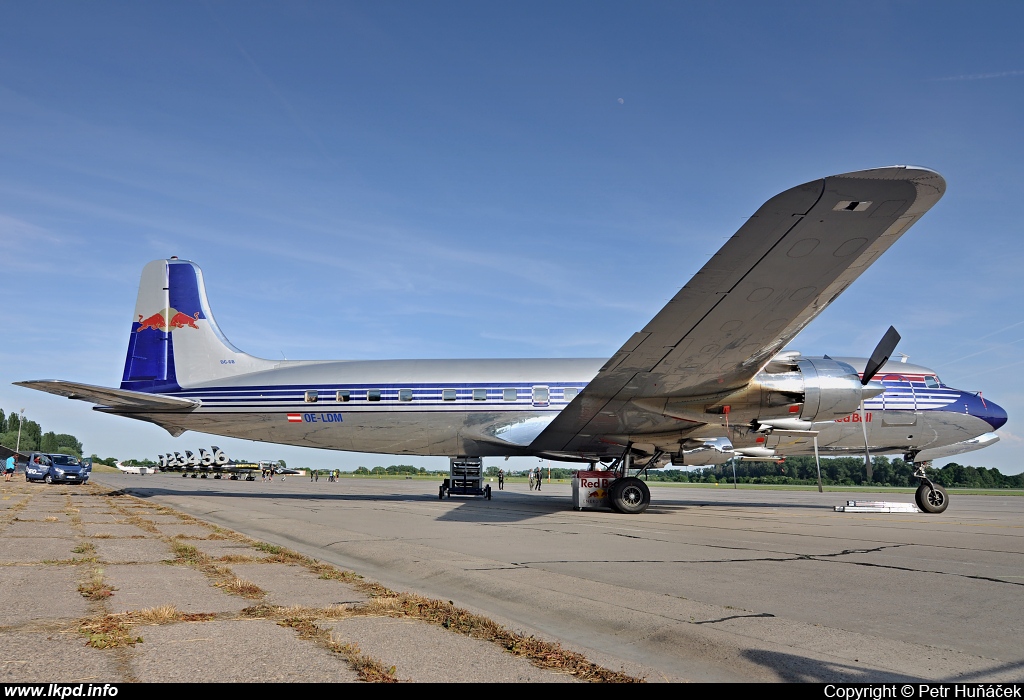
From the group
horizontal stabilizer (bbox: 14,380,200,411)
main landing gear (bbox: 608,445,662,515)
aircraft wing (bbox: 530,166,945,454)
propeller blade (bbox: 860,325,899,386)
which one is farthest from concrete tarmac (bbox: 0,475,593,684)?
propeller blade (bbox: 860,325,899,386)

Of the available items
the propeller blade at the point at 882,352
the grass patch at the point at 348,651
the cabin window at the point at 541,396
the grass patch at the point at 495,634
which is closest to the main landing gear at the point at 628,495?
the cabin window at the point at 541,396

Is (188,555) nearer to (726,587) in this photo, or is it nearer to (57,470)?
(726,587)

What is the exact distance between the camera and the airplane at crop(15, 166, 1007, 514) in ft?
45.5

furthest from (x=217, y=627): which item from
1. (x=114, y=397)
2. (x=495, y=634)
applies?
(x=114, y=397)

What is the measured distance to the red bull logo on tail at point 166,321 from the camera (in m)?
23.1

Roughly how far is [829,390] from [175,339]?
69.4 feet

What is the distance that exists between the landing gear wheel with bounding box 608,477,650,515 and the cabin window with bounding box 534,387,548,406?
389 centimetres

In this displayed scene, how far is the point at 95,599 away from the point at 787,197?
29.2ft

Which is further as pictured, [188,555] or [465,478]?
[465,478]

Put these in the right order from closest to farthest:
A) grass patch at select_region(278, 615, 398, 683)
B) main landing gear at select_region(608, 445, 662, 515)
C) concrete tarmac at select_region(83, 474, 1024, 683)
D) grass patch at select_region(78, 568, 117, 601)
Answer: grass patch at select_region(278, 615, 398, 683)
concrete tarmac at select_region(83, 474, 1024, 683)
grass patch at select_region(78, 568, 117, 601)
main landing gear at select_region(608, 445, 662, 515)

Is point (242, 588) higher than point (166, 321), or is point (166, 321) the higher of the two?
point (166, 321)

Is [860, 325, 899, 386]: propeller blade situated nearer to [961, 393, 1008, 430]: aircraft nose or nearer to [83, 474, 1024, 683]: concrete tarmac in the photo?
[83, 474, 1024, 683]: concrete tarmac

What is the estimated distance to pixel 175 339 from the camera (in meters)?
23.0

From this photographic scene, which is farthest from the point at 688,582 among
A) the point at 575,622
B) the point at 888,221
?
the point at 888,221
